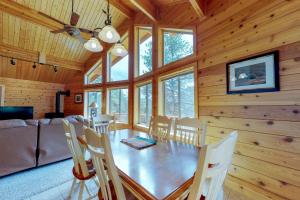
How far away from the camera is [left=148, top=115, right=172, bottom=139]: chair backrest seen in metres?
2.17

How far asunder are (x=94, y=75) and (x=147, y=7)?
163 inches

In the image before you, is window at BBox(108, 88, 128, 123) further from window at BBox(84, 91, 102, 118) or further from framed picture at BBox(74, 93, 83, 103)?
framed picture at BBox(74, 93, 83, 103)

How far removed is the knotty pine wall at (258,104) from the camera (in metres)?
1.58

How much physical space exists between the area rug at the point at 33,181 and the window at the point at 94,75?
13.8ft

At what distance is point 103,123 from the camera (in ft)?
8.84

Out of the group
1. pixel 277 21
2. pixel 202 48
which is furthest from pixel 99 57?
pixel 277 21

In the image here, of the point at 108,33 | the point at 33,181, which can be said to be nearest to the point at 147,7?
the point at 108,33

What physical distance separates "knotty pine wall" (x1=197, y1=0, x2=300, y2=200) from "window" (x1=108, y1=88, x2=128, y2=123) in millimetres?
3399

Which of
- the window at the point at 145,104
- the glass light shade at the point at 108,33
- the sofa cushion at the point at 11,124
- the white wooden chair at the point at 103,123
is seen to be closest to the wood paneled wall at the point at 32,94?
the sofa cushion at the point at 11,124

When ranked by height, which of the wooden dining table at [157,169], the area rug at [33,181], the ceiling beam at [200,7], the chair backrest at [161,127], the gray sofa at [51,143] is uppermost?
the ceiling beam at [200,7]

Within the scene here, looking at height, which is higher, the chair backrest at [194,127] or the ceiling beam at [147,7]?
the ceiling beam at [147,7]

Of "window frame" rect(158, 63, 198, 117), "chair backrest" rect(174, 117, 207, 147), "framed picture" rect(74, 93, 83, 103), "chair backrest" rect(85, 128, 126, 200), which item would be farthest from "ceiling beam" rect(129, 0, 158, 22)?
"framed picture" rect(74, 93, 83, 103)

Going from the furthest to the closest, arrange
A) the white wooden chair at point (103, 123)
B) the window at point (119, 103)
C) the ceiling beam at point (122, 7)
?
the window at point (119, 103)
the ceiling beam at point (122, 7)
the white wooden chair at point (103, 123)

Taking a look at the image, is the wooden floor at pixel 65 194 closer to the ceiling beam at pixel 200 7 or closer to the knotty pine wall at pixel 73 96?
the ceiling beam at pixel 200 7
